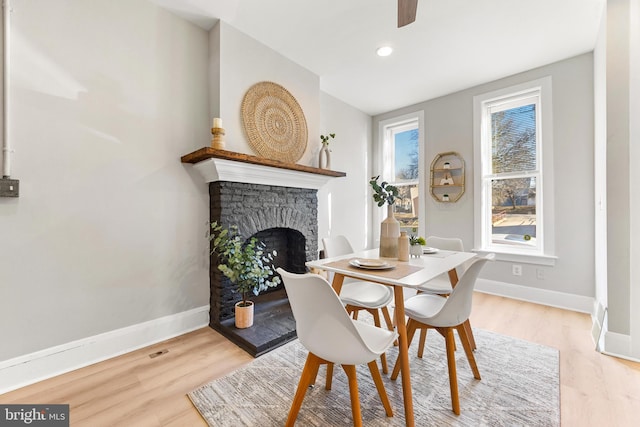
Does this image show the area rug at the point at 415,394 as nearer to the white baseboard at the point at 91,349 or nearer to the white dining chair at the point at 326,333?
the white dining chair at the point at 326,333

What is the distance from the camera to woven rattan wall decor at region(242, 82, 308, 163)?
2639mm

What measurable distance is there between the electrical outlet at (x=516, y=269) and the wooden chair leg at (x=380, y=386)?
270cm

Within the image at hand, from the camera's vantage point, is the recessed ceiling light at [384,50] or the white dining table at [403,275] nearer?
the white dining table at [403,275]

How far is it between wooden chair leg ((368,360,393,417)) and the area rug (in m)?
0.04

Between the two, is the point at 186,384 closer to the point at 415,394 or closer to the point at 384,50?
the point at 415,394

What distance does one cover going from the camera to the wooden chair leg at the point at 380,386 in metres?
1.33

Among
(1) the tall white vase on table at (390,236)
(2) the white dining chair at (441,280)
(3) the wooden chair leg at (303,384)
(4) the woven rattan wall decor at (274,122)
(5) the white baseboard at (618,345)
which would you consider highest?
(4) the woven rattan wall decor at (274,122)

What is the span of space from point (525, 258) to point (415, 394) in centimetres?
248

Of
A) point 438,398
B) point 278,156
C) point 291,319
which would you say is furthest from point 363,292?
point 278,156

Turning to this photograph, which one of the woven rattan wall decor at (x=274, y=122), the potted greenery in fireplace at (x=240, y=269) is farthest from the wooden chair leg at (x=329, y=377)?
the woven rattan wall decor at (x=274, y=122)

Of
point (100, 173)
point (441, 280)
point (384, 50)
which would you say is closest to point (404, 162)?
point (384, 50)

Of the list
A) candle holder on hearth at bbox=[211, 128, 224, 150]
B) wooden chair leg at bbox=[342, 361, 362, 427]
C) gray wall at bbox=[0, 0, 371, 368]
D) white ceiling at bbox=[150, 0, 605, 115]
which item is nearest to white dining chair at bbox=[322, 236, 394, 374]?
wooden chair leg at bbox=[342, 361, 362, 427]

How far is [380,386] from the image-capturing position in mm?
1353

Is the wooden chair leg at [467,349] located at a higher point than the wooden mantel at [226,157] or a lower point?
lower
